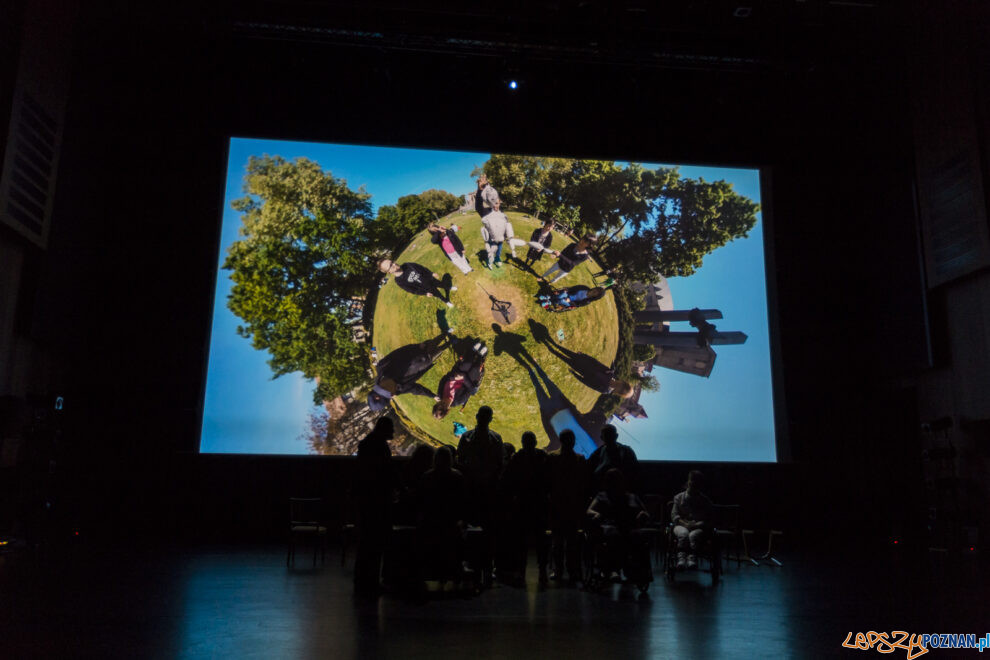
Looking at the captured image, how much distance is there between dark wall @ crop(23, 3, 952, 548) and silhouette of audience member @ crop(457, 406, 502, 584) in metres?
3.32

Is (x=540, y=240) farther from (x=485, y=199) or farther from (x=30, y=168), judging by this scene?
(x=30, y=168)

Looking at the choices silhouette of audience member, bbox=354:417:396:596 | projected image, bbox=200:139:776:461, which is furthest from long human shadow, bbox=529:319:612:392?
silhouette of audience member, bbox=354:417:396:596

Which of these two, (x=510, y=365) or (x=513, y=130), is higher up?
(x=513, y=130)

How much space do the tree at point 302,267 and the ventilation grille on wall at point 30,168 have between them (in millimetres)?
2042

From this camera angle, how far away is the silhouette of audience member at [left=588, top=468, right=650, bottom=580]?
5.03 m

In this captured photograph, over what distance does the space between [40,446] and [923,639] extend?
8608 millimetres

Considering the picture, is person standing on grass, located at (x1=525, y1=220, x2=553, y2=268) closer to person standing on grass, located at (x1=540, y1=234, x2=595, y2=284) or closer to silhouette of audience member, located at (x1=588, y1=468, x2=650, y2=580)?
person standing on grass, located at (x1=540, y1=234, x2=595, y2=284)

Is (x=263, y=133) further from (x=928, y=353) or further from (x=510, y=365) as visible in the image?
(x=928, y=353)

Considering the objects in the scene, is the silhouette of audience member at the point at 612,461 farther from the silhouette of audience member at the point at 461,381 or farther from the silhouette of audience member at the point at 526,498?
the silhouette of audience member at the point at 461,381

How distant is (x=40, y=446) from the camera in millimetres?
7594

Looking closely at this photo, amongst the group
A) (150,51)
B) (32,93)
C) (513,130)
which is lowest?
(32,93)

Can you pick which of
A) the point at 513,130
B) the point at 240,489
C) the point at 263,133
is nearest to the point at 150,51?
the point at 263,133

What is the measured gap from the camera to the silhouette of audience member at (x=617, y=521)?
198 inches

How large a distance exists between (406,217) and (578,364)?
301cm
